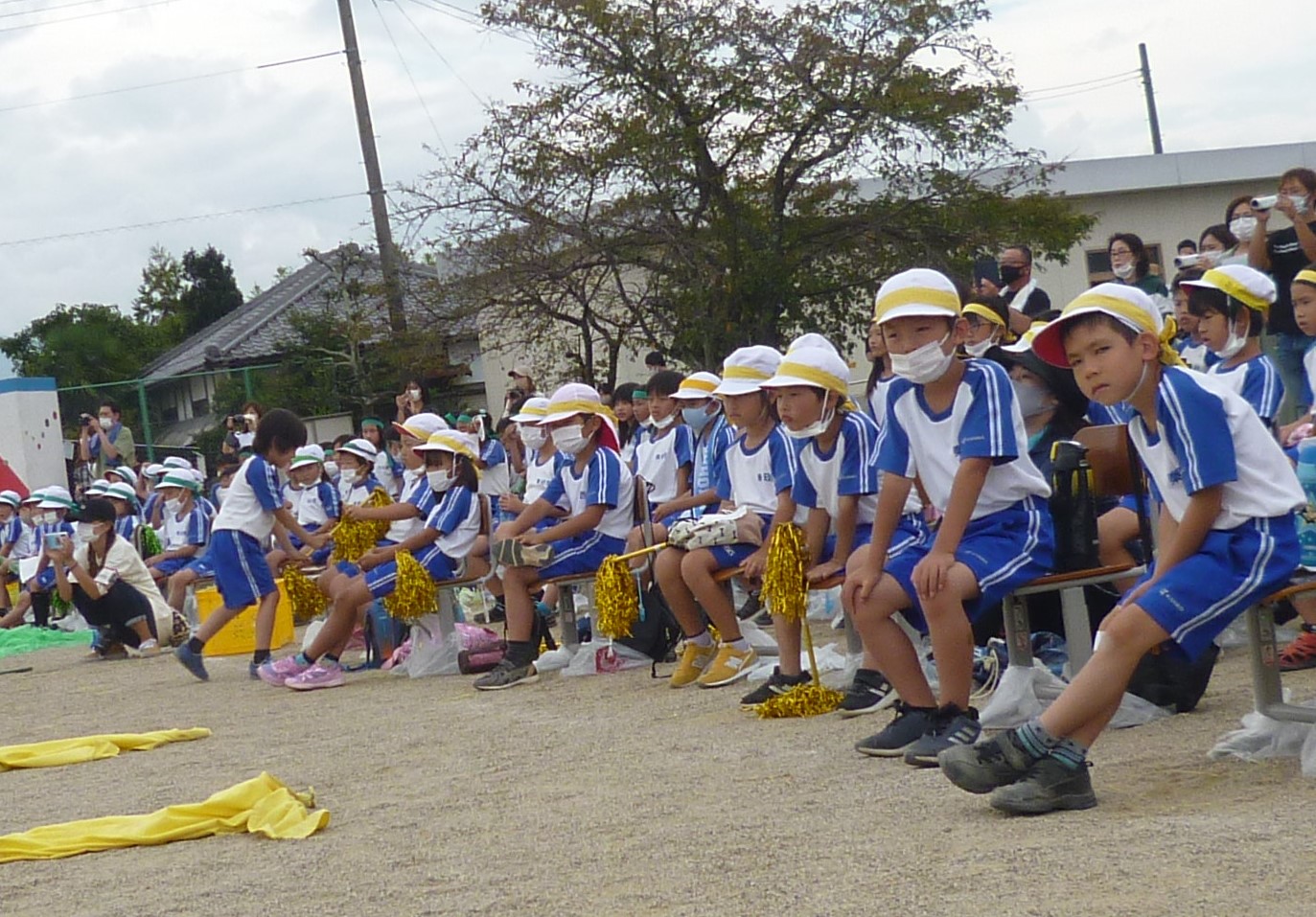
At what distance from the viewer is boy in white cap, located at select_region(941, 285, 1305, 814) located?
4891 mm

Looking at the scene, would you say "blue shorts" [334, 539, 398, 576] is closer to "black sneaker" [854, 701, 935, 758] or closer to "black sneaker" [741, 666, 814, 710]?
Answer: "black sneaker" [741, 666, 814, 710]

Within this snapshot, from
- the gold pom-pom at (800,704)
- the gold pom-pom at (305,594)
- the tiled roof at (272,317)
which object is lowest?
the gold pom-pom at (800,704)

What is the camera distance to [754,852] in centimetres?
481

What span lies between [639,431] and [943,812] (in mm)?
7991

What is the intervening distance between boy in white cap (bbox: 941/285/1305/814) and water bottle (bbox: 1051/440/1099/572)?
1290 mm

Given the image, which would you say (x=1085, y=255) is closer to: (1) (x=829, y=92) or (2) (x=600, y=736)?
(1) (x=829, y=92)

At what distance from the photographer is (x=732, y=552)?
355 inches

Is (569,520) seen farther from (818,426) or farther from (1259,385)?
(1259,385)

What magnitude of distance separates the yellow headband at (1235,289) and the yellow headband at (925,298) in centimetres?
126

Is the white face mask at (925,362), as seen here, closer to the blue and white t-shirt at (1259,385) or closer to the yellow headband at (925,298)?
the yellow headband at (925,298)

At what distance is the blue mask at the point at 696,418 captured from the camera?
11.6m

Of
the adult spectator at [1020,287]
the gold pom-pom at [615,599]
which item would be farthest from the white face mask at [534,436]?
the adult spectator at [1020,287]

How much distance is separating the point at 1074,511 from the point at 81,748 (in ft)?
18.2

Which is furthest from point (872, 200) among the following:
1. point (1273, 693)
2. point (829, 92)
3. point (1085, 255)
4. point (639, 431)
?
point (1273, 693)
